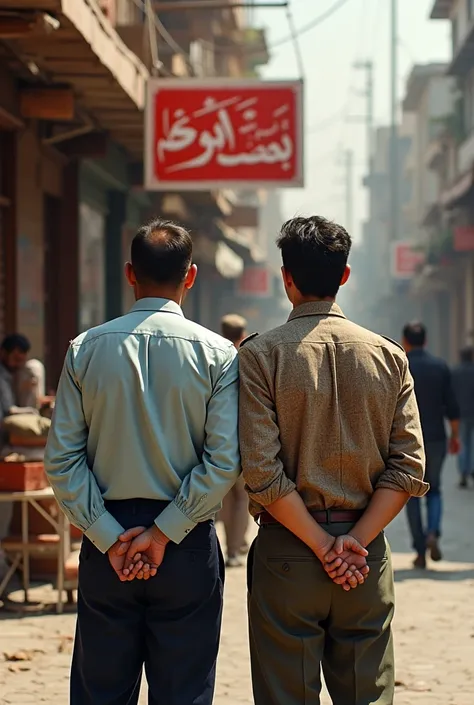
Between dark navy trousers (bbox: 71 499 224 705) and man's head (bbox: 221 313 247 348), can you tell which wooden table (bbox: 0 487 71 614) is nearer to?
man's head (bbox: 221 313 247 348)

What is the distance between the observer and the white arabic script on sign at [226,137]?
1248 centimetres

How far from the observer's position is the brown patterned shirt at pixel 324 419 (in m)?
3.97

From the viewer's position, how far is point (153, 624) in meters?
3.99

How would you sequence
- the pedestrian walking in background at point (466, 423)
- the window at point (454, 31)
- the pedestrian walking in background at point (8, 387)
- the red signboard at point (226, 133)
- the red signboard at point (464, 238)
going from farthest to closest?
the window at point (454, 31) < the red signboard at point (464, 238) < the pedestrian walking in background at point (466, 423) < the red signboard at point (226, 133) < the pedestrian walking in background at point (8, 387)

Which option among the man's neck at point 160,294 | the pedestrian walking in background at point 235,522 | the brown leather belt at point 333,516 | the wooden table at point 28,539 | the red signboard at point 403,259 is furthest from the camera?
the red signboard at point 403,259

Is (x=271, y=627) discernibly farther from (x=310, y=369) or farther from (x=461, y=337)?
(x=461, y=337)

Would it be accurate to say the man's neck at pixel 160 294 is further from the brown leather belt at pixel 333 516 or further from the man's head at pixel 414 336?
the man's head at pixel 414 336

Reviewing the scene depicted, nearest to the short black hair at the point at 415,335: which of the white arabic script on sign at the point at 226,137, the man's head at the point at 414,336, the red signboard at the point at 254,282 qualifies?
the man's head at the point at 414,336

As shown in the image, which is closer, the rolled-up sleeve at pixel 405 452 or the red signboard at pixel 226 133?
the rolled-up sleeve at pixel 405 452

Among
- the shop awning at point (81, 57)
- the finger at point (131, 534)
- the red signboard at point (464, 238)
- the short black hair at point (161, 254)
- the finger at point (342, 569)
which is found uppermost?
the shop awning at point (81, 57)

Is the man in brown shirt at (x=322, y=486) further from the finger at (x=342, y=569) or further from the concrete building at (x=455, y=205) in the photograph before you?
the concrete building at (x=455, y=205)

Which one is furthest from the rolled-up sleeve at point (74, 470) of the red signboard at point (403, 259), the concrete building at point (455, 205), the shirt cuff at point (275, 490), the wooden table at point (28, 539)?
the red signboard at point (403, 259)

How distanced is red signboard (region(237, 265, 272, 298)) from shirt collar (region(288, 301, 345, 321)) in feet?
128

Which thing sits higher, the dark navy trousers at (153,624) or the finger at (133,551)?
the finger at (133,551)
